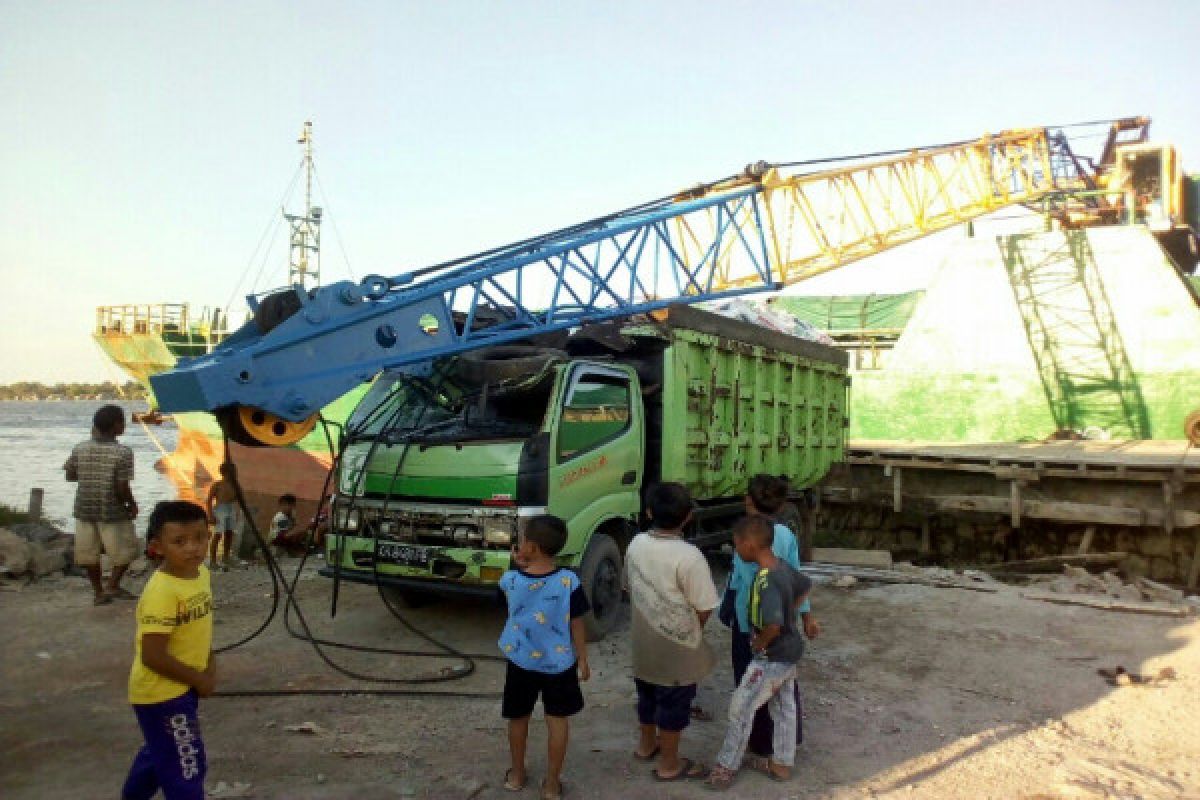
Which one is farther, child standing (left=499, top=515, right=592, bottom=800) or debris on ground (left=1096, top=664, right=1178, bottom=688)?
debris on ground (left=1096, top=664, right=1178, bottom=688)

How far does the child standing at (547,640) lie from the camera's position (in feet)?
10.6

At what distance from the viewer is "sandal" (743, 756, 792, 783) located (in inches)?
141

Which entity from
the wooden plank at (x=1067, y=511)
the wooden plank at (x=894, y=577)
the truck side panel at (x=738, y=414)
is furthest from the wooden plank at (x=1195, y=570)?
the truck side panel at (x=738, y=414)

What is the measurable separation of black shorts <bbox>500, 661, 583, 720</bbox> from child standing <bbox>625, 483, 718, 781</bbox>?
1.37 ft

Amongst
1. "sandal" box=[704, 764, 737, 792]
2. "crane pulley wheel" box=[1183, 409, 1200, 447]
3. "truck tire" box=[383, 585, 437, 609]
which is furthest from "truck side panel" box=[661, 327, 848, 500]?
"crane pulley wheel" box=[1183, 409, 1200, 447]

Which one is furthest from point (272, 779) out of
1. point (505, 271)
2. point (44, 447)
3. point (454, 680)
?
point (44, 447)

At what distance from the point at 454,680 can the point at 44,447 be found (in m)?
53.2

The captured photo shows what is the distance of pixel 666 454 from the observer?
6.41 m

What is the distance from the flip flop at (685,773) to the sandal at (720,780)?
2.9 inches

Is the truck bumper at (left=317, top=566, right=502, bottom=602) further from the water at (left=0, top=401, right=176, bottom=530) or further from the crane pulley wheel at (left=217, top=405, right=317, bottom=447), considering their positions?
the water at (left=0, top=401, right=176, bottom=530)

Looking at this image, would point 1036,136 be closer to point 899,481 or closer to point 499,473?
point 899,481

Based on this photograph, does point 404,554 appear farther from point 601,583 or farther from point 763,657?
point 763,657

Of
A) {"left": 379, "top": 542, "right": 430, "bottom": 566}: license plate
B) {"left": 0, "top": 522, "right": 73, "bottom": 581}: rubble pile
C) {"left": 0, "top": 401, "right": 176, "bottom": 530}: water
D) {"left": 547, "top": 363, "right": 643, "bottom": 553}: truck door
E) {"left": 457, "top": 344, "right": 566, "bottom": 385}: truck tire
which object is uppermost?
{"left": 457, "top": 344, "right": 566, "bottom": 385}: truck tire

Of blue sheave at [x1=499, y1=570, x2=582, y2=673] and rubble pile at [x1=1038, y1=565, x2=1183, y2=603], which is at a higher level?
blue sheave at [x1=499, y1=570, x2=582, y2=673]
